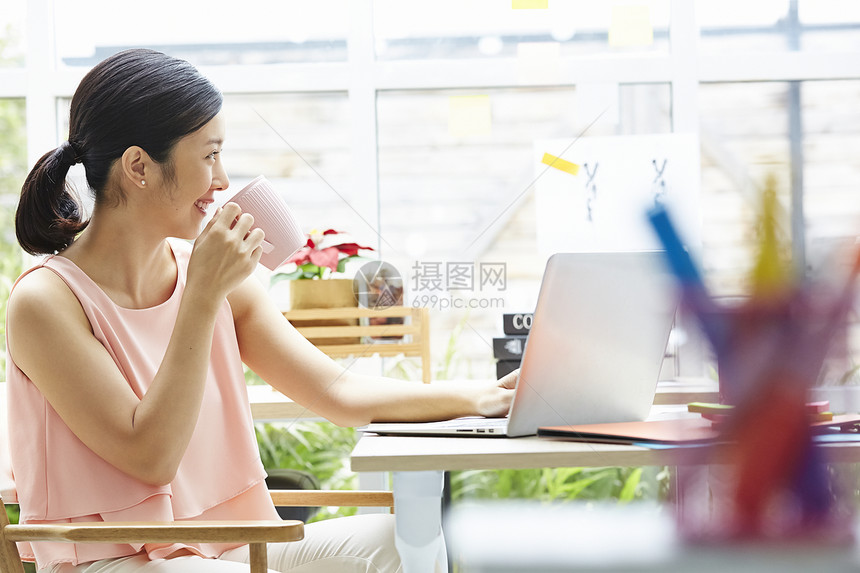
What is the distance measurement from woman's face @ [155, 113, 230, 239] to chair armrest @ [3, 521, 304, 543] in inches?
15.5

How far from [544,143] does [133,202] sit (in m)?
1.38

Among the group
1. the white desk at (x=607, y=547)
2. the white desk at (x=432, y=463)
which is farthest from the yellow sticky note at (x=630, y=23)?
the white desk at (x=607, y=547)

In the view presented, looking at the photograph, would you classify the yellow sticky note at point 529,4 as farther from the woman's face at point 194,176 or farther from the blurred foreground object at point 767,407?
the blurred foreground object at point 767,407

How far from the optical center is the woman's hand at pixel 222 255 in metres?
0.98

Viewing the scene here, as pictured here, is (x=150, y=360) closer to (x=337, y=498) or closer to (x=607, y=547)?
(x=337, y=498)

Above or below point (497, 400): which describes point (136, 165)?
above

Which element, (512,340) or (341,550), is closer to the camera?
(341,550)

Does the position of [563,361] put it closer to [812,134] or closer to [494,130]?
[812,134]

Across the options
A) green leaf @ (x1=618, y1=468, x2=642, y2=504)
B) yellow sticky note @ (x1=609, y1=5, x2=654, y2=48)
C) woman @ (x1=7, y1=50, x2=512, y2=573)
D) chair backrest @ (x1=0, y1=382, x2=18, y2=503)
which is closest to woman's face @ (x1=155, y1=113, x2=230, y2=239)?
woman @ (x1=7, y1=50, x2=512, y2=573)

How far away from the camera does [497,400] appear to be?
1039mm

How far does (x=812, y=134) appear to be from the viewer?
0.98 ft

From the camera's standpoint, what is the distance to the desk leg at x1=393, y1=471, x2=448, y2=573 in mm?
754

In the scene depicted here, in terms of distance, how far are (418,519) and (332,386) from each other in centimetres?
43

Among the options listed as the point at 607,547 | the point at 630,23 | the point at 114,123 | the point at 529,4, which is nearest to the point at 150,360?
the point at 114,123
